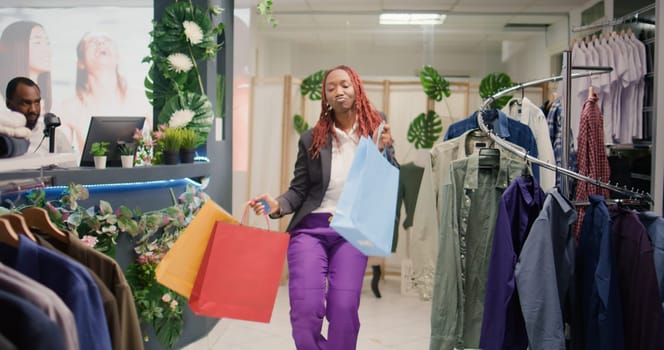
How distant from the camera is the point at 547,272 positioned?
2359 millimetres

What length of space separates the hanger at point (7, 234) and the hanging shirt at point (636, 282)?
199 centimetres

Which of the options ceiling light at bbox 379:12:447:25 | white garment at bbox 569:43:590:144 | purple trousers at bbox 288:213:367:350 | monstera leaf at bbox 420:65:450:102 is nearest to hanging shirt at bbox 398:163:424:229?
monstera leaf at bbox 420:65:450:102

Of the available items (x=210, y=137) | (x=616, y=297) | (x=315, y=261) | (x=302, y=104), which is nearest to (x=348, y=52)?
(x=302, y=104)

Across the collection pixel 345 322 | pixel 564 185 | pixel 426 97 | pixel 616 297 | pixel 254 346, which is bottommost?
pixel 254 346

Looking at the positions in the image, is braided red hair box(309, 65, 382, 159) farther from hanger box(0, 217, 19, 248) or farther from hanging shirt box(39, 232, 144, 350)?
hanger box(0, 217, 19, 248)

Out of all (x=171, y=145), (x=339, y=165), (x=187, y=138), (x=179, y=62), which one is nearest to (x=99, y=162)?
(x=171, y=145)

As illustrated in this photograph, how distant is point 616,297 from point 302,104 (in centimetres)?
405

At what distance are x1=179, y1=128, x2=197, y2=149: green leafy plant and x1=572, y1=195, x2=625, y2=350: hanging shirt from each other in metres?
2.40

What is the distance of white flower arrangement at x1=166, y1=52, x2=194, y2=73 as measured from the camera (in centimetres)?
411

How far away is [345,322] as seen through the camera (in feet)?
8.60

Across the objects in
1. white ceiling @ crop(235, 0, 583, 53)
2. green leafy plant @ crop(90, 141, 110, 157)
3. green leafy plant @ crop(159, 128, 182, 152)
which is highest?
white ceiling @ crop(235, 0, 583, 53)

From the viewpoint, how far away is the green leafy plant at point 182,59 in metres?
4.14

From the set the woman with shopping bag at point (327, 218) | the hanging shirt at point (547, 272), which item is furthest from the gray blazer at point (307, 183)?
the hanging shirt at point (547, 272)

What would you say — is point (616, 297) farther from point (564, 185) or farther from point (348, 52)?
point (348, 52)
